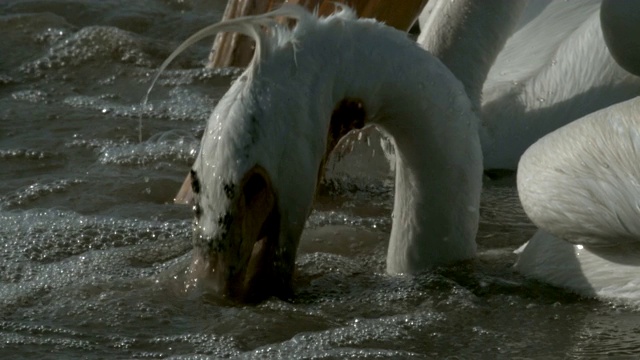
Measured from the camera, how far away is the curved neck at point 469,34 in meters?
5.53

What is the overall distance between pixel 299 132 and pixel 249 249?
35 centimetres

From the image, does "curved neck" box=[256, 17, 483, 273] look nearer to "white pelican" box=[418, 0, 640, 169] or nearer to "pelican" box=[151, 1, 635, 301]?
"pelican" box=[151, 1, 635, 301]

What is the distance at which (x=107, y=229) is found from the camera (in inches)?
215

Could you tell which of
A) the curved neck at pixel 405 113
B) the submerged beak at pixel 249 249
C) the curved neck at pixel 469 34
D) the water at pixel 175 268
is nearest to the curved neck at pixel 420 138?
the curved neck at pixel 405 113

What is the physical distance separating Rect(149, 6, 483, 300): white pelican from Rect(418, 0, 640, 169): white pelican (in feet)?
2.64

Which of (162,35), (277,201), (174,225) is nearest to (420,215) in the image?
(277,201)

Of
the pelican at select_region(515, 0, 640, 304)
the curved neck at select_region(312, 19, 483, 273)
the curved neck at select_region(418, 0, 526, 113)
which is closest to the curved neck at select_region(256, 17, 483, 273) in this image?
the curved neck at select_region(312, 19, 483, 273)

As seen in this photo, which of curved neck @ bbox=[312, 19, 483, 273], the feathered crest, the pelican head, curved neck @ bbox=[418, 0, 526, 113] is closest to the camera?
the pelican head

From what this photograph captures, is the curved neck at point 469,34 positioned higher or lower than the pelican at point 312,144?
higher

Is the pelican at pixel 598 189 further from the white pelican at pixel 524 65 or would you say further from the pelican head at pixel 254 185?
the white pelican at pixel 524 65

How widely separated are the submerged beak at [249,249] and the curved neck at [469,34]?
4.50ft

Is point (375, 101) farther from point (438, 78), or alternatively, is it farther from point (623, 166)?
point (623, 166)

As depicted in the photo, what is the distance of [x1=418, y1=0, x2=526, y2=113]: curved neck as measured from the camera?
5.53 m

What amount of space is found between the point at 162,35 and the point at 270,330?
4.59m
